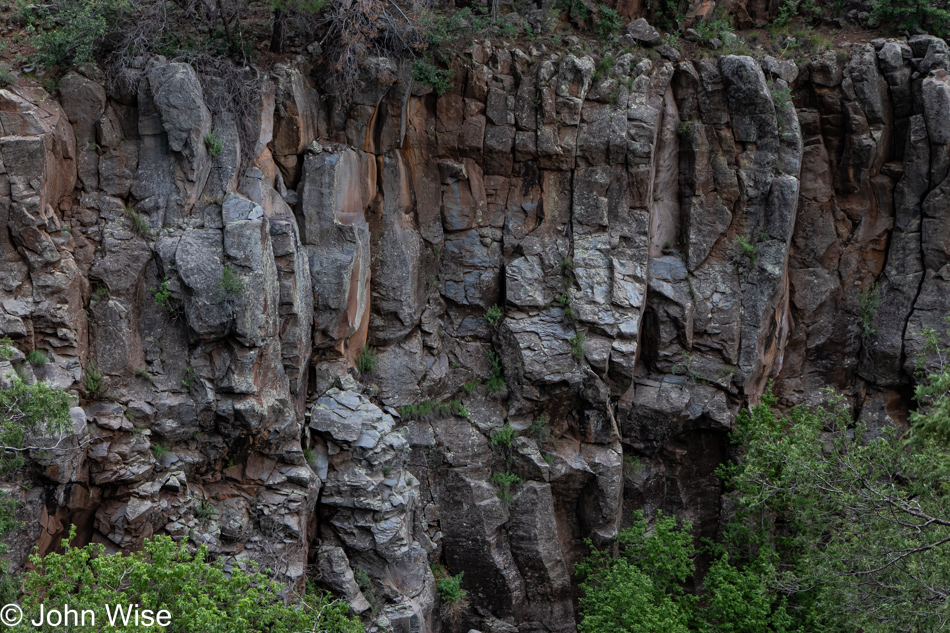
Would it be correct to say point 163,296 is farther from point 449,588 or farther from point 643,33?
point 643,33

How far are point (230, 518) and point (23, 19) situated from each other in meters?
10.1

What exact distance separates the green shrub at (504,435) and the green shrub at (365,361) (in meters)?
3.24

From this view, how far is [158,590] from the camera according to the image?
414 inches

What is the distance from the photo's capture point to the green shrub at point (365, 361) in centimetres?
1750

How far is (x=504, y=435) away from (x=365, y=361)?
364 centimetres

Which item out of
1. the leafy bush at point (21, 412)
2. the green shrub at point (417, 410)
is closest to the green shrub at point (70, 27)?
the leafy bush at point (21, 412)

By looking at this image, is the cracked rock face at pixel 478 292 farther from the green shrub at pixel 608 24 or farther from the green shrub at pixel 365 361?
the green shrub at pixel 608 24

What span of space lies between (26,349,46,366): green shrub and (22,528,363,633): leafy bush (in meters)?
3.43

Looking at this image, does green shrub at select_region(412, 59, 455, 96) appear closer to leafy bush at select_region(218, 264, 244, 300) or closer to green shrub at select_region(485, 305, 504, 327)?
green shrub at select_region(485, 305, 504, 327)

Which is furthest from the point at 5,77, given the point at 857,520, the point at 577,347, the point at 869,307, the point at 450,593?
the point at 869,307

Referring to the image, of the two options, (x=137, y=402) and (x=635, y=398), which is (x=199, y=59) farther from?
(x=635, y=398)

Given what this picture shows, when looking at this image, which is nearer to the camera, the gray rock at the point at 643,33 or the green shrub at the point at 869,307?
the gray rock at the point at 643,33

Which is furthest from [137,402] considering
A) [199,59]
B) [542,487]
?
[542,487]

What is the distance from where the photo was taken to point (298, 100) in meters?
15.9
